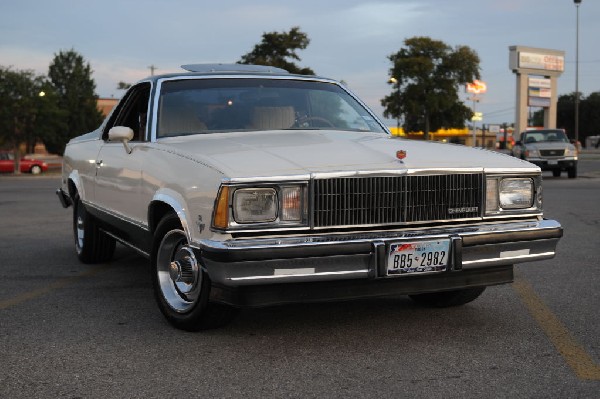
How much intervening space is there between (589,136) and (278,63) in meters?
69.7

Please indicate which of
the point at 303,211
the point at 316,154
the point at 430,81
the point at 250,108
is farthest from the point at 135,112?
the point at 430,81

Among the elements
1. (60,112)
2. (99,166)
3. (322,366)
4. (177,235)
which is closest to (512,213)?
(322,366)

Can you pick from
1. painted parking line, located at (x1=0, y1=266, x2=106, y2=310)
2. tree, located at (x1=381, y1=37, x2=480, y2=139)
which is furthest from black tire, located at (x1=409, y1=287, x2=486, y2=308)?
tree, located at (x1=381, y1=37, x2=480, y2=139)

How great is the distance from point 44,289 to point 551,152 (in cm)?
2182

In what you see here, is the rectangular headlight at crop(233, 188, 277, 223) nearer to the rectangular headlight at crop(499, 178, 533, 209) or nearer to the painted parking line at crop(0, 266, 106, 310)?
the rectangular headlight at crop(499, 178, 533, 209)

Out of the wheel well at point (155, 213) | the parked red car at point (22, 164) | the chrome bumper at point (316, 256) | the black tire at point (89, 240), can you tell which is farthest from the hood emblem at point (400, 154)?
the parked red car at point (22, 164)

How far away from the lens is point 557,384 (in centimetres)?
358

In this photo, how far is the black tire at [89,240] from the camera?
23.3 ft

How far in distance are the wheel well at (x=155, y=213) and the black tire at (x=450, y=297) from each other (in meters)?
1.87

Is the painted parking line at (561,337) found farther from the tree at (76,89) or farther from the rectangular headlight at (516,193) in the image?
the tree at (76,89)

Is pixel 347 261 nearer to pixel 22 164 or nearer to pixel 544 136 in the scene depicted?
pixel 544 136

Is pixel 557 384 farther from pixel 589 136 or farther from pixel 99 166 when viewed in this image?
pixel 589 136

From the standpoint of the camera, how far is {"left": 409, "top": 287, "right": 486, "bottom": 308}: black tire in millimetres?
5172

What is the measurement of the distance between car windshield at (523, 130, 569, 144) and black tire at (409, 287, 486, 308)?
21.6 metres
